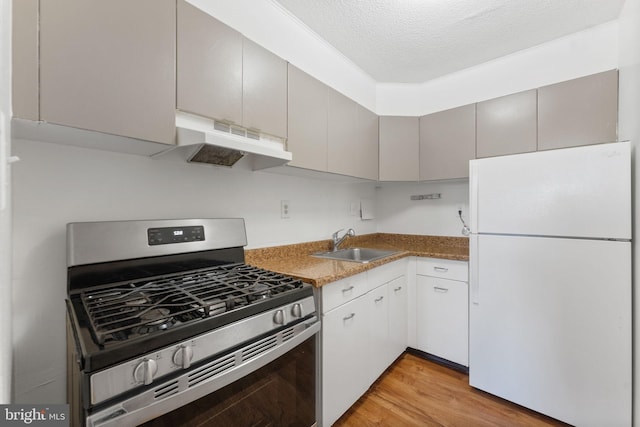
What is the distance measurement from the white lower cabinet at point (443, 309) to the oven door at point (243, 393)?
120 cm

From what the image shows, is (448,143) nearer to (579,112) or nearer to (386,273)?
(579,112)

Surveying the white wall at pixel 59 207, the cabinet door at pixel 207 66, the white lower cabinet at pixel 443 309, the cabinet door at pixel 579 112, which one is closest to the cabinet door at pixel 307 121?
the cabinet door at pixel 207 66

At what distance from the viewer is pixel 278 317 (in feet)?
3.19

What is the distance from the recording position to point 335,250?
2244mm

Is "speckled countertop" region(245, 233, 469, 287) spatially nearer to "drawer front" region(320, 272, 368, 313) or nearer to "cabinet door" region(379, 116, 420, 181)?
"drawer front" region(320, 272, 368, 313)

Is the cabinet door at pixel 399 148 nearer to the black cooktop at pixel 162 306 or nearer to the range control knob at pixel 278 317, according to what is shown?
the black cooktop at pixel 162 306

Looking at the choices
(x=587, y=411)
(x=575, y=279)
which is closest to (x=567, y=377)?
(x=587, y=411)

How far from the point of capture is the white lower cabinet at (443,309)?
1921 mm

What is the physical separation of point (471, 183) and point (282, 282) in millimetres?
1410

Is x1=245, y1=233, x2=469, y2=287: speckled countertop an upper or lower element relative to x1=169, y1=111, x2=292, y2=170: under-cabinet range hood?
lower

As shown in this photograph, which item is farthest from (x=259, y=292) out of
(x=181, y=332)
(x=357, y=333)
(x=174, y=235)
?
(x=357, y=333)

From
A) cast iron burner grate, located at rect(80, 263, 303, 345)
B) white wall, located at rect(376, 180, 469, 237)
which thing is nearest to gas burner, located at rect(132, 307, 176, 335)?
cast iron burner grate, located at rect(80, 263, 303, 345)

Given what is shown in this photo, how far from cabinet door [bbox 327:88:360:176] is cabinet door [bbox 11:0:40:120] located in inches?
52.7

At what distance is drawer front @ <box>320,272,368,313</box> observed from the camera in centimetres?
132
